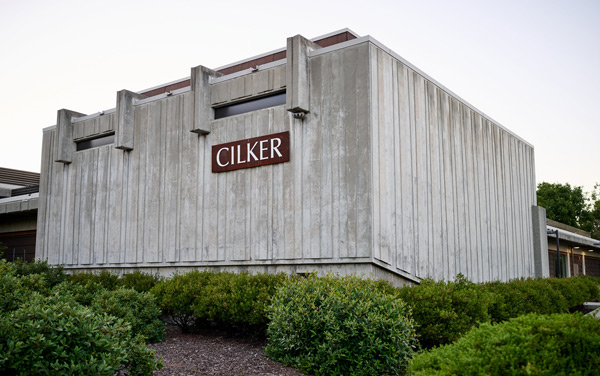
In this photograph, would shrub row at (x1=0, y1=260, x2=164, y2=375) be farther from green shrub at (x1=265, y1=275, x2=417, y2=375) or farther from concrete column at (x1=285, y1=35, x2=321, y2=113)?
concrete column at (x1=285, y1=35, x2=321, y2=113)

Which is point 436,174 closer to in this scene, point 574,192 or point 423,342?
point 423,342

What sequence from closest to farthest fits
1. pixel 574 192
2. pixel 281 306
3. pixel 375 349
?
pixel 375 349, pixel 281 306, pixel 574 192

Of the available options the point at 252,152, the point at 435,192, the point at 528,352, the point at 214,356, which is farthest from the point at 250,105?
the point at 528,352

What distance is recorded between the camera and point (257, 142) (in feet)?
43.3

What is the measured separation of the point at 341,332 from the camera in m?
6.93

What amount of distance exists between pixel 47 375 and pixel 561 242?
32.4 m

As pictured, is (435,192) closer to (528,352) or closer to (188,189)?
(188,189)

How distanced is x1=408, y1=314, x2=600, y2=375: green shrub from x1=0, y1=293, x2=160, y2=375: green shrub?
291 centimetres

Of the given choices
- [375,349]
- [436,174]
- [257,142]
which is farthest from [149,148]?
[375,349]

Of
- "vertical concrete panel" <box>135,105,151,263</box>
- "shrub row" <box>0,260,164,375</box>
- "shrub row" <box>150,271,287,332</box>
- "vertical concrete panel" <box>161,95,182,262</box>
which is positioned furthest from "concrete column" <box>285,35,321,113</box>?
"shrub row" <box>0,260,164,375</box>

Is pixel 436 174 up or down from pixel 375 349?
up

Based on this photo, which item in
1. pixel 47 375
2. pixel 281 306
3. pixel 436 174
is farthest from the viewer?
pixel 436 174

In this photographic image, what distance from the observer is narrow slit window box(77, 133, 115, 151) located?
1702cm

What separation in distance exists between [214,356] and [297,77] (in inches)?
262
